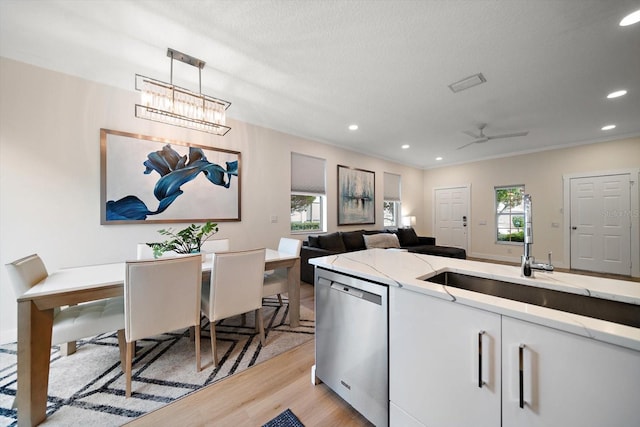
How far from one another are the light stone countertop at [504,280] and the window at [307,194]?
2724 mm

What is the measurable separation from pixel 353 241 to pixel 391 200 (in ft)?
7.09

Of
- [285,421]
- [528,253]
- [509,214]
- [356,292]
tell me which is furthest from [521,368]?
[509,214]

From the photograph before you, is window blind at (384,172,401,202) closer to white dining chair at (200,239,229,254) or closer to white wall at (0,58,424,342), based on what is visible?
white dining chair at (200,239,229,254)

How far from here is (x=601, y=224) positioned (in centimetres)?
453

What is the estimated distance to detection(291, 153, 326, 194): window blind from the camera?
170 inches

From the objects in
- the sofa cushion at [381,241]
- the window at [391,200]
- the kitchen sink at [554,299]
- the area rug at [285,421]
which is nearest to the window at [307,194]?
the sofa cushion at [381,241]

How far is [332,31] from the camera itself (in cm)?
187

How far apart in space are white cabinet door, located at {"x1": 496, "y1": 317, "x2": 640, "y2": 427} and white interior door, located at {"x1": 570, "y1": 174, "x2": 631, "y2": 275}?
600 centimetres

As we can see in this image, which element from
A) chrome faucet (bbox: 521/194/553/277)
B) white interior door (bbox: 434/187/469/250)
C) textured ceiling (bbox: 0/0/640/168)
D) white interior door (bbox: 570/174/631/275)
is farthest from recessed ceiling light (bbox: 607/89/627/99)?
white interior door (bbox: 434/187/469/250)

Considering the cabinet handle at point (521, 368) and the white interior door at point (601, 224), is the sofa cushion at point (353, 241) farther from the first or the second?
the white interior door at point (601, 224)

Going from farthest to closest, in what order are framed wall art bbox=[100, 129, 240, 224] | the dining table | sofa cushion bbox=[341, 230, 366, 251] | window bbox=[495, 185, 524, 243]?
window bbox=[495, 185, 524, 243]
sofa cushion bbox=[341, 230, 366, 251]
framed wall art bbox=[100, 129, 240, 224]
the dining table

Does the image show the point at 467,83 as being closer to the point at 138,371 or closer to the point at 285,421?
Answer: the point at 285,421

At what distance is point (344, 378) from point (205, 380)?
3.45 feet

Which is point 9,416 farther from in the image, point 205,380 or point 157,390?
point 205,380
